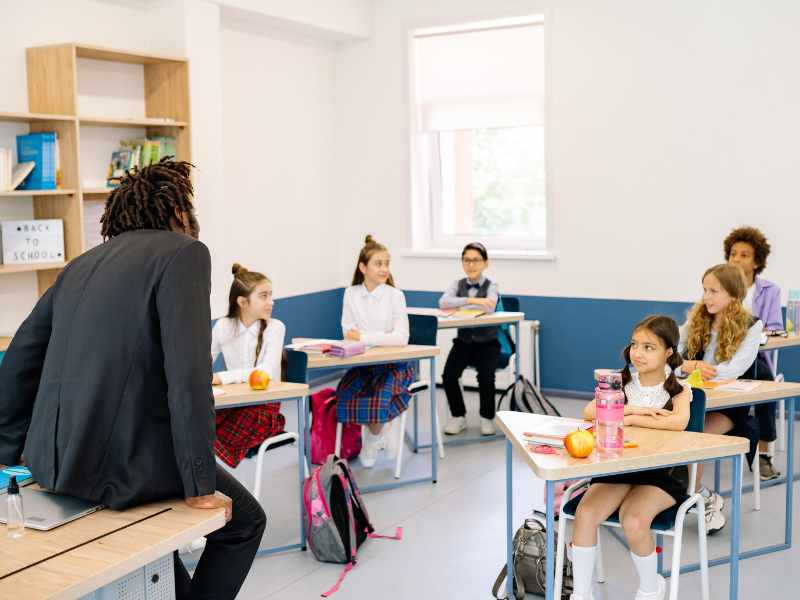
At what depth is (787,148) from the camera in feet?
18.0

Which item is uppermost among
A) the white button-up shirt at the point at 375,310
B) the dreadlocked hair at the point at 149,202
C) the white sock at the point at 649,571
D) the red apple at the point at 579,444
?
the dreadlocked hair at the point at 149,202

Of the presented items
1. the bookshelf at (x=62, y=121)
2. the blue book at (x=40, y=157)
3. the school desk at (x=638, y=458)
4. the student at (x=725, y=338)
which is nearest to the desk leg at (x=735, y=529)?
the school desk at (x=638, y=458)

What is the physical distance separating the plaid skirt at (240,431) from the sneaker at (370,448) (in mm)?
1050

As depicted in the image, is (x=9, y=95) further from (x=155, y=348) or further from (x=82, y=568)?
(x=82, y=568)

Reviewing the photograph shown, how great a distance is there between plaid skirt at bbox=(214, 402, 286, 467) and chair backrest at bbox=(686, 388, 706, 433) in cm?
175

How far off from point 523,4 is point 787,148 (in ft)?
6.87

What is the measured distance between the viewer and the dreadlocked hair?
216 centimetres

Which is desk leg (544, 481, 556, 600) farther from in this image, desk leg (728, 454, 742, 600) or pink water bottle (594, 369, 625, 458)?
desk leg (728, 454, 742, 600)

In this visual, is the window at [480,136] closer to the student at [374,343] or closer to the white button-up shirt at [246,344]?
the student at [374,343]

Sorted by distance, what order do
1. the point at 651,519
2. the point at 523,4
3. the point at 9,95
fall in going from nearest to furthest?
1. the point at 651,519
2. the point at 9,95
3. the point at 523,4

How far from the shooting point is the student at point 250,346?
379 cm

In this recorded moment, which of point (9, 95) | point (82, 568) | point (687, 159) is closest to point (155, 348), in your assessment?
point (82, 568)

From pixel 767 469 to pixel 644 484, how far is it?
1.99 meters

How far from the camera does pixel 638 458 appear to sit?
2.60 meters
